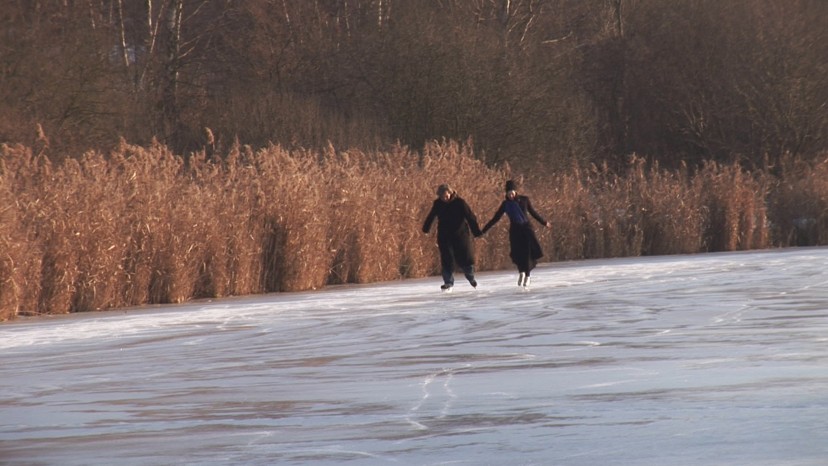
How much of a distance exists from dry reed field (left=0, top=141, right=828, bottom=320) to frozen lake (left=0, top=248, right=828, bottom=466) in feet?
3.68

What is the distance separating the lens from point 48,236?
1886 cm

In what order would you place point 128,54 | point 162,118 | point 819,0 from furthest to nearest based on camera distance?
point 819,0 < point 128,54 < point 162,118

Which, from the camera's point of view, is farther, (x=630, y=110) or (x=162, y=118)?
(x=630, y=110)

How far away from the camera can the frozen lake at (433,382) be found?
7.53 m

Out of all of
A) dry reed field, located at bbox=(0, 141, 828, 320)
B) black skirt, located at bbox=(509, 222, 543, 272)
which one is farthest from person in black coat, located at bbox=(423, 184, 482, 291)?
dry reed field, located at bbox=(0, 141, 828, 320)

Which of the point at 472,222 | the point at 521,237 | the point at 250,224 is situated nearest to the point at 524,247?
the point at 521,237

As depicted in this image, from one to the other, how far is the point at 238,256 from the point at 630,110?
102 feet

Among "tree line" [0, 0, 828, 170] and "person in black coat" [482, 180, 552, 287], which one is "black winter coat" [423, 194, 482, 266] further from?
"tree line" [0, 0, 828, 170]

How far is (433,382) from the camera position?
10281 mm

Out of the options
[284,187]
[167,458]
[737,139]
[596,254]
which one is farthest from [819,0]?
[167,458]

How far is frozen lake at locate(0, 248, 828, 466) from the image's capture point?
7.53 m

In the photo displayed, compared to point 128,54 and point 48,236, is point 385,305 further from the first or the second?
point 128,54

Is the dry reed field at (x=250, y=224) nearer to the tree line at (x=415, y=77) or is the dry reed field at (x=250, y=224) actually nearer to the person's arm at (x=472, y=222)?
the person's arm at (x=472, y=222)

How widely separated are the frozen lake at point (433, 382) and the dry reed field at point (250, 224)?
1120 millimetres
